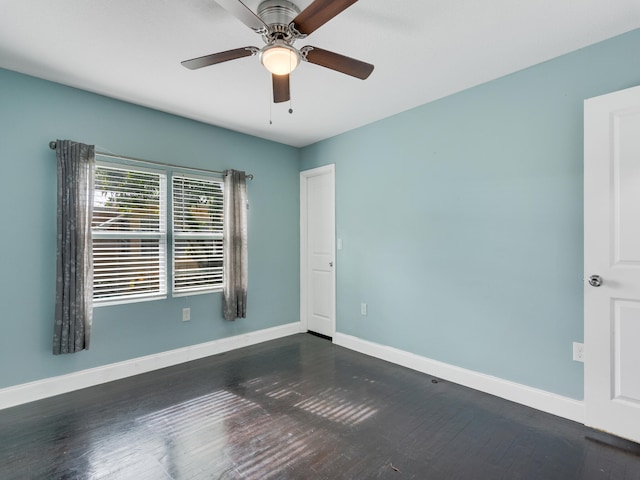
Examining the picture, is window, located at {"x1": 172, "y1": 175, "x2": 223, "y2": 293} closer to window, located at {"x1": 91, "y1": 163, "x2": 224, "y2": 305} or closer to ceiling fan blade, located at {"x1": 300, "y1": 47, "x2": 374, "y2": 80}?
window, located at {"x1": 91, "y1": 163, "x2": 224, "y2": 305}

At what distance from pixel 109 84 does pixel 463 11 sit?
270 centimetres

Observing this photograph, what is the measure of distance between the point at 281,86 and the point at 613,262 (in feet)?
7.76

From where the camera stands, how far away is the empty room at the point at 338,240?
6.16 ft

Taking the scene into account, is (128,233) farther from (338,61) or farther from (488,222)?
(488,222)

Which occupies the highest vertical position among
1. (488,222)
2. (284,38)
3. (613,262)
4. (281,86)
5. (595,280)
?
(284,38)

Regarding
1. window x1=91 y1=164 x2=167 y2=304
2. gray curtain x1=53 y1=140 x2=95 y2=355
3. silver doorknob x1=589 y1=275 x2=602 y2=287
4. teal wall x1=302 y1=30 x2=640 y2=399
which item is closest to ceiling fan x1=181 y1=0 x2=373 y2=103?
teal wall x1=302 y1=30 x2=640 y2=399

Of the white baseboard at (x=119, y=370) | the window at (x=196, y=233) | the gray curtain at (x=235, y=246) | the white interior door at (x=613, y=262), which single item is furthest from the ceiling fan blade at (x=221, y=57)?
the white baseboard at (x=119, y=370)

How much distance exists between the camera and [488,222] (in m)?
2.66

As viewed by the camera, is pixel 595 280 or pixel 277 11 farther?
pixel 595 280

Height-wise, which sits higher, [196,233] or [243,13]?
[243,13]

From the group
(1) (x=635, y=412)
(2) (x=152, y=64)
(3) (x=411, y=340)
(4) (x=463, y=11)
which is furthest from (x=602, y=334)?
(2) (x=152, y=64)

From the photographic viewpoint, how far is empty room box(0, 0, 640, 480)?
1.88m

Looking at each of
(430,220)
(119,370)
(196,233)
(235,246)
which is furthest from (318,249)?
(119,370)

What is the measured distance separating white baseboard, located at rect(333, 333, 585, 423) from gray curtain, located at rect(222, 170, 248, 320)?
1438 mm
